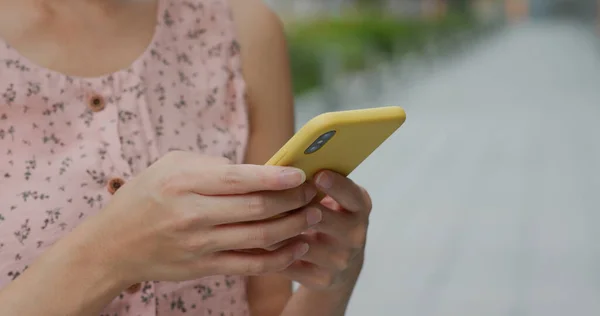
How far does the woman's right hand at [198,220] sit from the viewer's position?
2.65 feet

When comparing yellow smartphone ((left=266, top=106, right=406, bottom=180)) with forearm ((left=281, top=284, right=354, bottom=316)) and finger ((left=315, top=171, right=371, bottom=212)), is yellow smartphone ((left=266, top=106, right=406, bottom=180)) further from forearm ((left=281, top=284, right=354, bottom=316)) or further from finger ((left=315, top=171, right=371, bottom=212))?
forearm ((left=281, top=284, right=354, bottom=316))

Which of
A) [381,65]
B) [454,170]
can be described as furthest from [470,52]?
[454,170]

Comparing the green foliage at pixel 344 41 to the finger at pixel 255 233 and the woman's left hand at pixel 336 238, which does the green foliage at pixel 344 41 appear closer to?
the woman's left hand at pixel 336 238

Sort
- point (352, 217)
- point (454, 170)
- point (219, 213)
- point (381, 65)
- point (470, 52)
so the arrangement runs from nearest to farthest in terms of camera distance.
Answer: point (219, 213) < point (352, 217) < point (454, 170) < point (381, 65) < point (470, 52)

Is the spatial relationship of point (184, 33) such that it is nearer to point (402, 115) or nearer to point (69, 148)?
point (69, 148)

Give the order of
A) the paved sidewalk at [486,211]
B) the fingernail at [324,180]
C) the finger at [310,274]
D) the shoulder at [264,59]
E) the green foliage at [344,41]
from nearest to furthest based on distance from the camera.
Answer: the fingernail at [324,180], the finger at [310,274], the shoulder at [264,59], the paved sidewalk at [486,211], the green foliage at [344,41]

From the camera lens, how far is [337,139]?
845 mm

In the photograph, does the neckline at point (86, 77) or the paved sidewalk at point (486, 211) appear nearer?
the neckline at point (86, 77)

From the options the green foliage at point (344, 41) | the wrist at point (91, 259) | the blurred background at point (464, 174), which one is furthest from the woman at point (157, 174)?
the green foliage at point (344, 41)

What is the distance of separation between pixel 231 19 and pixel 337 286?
0.38 metres

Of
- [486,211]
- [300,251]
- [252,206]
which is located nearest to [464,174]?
[486,211]

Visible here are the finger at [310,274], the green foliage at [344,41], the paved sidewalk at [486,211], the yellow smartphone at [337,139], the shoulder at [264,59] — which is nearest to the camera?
the yellow smartphone at [337,139]

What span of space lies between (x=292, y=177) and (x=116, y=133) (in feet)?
1.11

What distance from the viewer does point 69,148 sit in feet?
3.49
